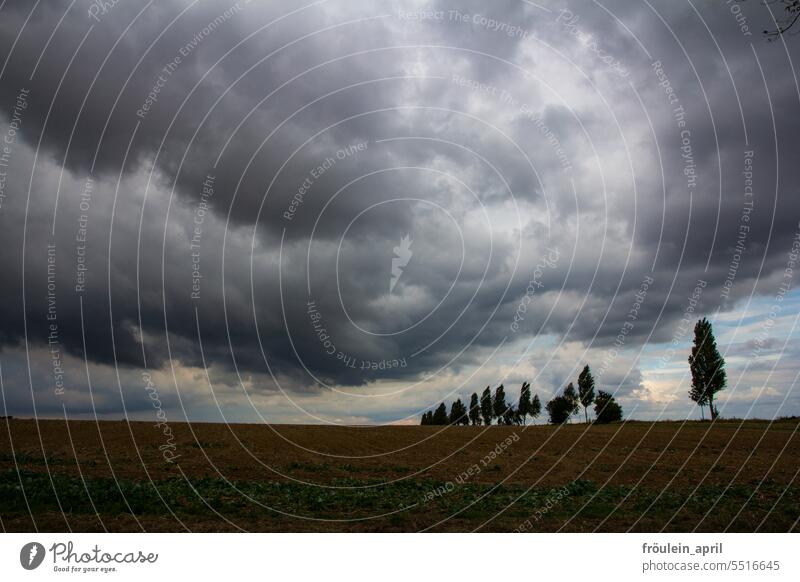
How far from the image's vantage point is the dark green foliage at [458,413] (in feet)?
483

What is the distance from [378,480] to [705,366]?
96.0 meters

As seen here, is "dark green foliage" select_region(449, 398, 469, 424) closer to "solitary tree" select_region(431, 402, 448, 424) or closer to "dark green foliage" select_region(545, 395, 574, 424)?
"solitary tree" select_region(431, 402, 448, 424)

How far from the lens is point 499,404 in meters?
142

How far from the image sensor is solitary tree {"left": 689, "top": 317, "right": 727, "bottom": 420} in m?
103

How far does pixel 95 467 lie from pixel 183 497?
12506 millimetres

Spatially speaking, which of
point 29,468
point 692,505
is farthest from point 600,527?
point 29,468

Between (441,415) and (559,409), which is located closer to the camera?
(559,409)

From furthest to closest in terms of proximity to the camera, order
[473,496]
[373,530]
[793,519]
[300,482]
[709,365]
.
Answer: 1. [709,365]
2. [300,482]
3. [473,496]
4. [793,519]
5. [373,530]

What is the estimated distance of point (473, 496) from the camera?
944 inches

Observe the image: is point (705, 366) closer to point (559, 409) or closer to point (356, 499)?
point (559, 409)

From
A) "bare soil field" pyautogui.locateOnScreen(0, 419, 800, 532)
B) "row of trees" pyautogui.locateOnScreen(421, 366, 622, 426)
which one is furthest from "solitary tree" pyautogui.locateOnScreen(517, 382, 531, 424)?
"bare soil field" pyautogui.locateOnScreen(0, 419, 800, 532)

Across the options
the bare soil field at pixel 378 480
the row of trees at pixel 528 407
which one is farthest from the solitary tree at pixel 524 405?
the bare soil field at pixel 378 480

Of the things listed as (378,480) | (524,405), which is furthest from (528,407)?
(378,480)

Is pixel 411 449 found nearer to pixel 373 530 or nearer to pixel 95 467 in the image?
pixel 95 467
